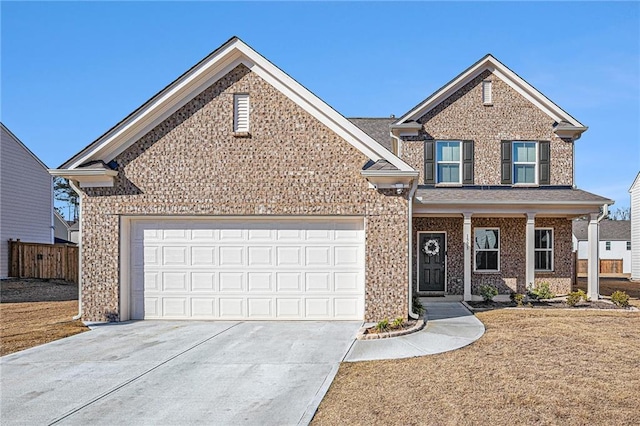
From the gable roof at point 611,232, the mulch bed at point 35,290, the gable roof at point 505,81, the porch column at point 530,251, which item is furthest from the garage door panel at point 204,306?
the gable roof at point 611,232

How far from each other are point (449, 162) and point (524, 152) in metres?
2.51

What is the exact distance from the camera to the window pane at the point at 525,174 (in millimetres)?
17734

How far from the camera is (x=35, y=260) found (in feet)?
80.6

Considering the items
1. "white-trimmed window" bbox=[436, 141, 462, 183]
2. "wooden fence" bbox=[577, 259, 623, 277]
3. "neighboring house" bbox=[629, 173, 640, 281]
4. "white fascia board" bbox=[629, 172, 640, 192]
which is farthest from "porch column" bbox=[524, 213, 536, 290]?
"wooden fence" bbox=[577, 259, 623, 277]

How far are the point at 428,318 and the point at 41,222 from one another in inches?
907

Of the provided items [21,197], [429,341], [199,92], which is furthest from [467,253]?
[21,197]

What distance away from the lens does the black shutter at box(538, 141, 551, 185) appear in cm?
1758

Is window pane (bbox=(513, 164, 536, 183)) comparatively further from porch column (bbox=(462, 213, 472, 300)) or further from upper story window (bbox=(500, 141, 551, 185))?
porch column (bbox=(462, 213, 472, 300))

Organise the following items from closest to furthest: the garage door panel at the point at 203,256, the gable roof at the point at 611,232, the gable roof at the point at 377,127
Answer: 1. the garage door panel at the point at 203,256
2. the gable roof at the point at 377,127
3. the gable roof at the point at 611,232

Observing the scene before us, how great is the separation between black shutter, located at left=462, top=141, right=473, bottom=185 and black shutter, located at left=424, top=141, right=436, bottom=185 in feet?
3.24

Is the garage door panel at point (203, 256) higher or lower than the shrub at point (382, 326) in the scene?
higher

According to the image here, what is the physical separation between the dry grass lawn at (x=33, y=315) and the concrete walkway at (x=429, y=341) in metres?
6.22

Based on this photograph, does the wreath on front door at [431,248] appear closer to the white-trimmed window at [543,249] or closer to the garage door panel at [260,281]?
the white-trimmed window at [543,249]

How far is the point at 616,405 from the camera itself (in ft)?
20.7
